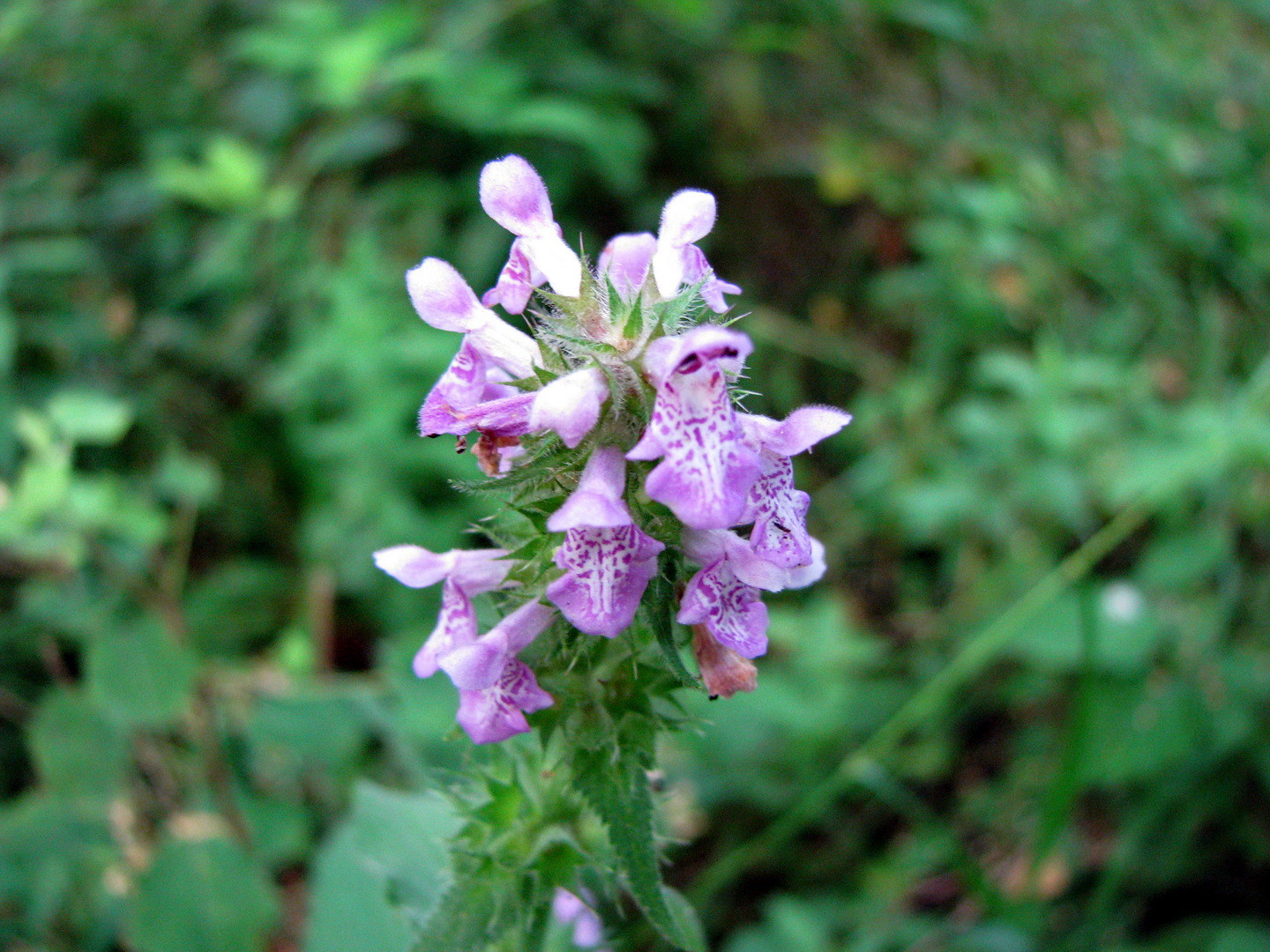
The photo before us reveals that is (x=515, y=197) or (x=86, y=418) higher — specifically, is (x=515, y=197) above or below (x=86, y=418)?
above

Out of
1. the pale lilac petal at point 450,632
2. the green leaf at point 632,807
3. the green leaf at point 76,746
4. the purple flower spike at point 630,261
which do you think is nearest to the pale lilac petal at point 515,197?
the purple flower spike at point 630,261

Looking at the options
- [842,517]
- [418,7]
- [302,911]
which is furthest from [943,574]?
[418,7]

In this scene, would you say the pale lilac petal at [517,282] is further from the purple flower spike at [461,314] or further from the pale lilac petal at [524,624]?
the pale lilac petal at [524,624]

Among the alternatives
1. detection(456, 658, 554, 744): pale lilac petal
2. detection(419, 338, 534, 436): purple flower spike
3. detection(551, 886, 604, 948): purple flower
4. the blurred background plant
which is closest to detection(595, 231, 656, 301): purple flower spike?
detection(419, 338, 534, 436): purple flower spike

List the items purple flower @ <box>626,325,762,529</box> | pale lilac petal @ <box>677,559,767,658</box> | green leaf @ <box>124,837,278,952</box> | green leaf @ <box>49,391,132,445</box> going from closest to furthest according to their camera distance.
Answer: purple flower @ <box>626,325,762,529</box>
pale lilac petal @ <box>677,559,767,658</box>
green leaf @ <box>124,837,278,952</box>
green leaf @ <box>49,391,132,445</box>

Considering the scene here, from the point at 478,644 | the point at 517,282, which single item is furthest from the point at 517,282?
the point at 478,644

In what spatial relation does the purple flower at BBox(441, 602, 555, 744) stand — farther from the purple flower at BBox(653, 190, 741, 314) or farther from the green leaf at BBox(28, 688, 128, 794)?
the green leaf at BBox(28, 688, 128, 794)

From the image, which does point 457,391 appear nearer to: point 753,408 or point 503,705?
point 503,705
